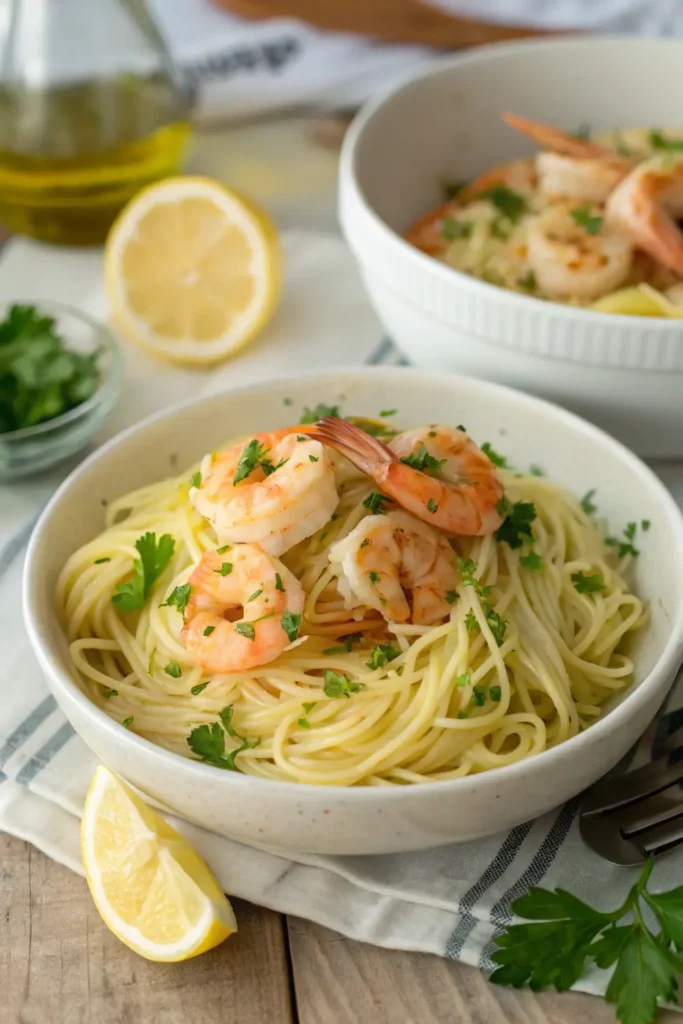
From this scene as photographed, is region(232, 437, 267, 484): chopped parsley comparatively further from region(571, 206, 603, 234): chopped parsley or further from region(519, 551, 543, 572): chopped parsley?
region(571, 206, 603, 234): chopped parsley

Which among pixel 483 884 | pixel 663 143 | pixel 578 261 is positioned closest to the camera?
pixel 483 884

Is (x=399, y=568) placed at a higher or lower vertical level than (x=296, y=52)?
higher

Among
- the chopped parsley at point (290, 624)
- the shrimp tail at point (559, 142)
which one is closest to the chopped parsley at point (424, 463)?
the chopped parsley at point (290, 624)

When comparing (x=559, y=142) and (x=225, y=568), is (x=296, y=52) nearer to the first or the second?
(x=559, y=142)

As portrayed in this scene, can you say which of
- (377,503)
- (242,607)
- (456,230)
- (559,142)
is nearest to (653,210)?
(559,142)

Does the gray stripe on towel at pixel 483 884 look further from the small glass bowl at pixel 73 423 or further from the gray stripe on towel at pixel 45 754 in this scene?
the small glass bowl at pixel 73 423

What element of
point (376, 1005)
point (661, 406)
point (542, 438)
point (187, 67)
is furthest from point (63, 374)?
point (187, 67)
